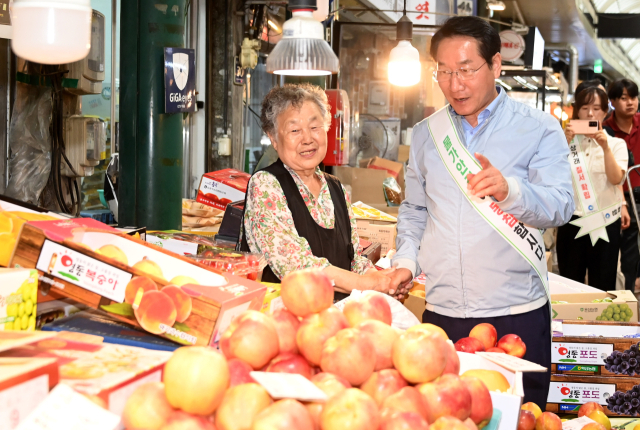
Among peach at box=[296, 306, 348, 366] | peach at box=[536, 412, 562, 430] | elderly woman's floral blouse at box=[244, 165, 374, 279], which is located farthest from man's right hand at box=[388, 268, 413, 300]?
peach at box=[296, 306, 348, 366]

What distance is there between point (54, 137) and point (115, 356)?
276 centimetres

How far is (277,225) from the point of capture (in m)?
2.48

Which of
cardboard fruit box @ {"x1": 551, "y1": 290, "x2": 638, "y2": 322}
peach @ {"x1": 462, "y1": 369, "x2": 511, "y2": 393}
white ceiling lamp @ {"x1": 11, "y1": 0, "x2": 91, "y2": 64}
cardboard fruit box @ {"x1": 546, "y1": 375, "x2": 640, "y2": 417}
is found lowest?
cardboard fruit box @ {"x1": 546, "y1": 375, "x2": 640, "y2": 417}

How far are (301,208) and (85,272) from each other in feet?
3.82

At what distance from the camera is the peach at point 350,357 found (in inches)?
45.0

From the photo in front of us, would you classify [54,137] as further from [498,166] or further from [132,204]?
[498,166]

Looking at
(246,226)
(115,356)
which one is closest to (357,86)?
(246,226)

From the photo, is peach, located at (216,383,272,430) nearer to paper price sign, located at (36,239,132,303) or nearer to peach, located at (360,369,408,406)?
peach, located at (360,369,408,406)

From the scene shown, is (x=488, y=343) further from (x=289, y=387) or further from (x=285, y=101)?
(x=285, y=101)

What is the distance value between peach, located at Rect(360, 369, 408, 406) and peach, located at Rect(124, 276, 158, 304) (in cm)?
61

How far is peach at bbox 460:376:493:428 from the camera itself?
3.92 ft

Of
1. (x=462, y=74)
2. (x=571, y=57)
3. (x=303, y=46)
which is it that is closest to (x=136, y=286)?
(x=462, y=74)

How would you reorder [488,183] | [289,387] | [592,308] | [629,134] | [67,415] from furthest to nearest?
[629,134] → [592,308] → [488,183] → [289,387] → [67,415]

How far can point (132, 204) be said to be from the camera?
13.1 feet
